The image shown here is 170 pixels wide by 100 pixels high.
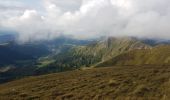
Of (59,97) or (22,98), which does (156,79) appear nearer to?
(59,97)

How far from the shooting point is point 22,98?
76375 mm

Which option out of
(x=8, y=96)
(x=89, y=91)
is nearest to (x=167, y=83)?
(x=89, y=91)

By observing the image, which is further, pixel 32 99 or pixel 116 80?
pixel 116 80

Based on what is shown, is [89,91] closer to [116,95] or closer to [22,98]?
[116,95]

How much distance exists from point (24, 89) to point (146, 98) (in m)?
36.2

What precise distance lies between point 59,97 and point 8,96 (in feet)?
44.2

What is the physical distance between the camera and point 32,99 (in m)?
75.7

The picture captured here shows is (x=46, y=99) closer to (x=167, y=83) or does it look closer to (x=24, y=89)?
(x=24, y=89)

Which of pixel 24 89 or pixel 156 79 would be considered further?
pixel 156 79

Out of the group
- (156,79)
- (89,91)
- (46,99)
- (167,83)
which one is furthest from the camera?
(156,79)

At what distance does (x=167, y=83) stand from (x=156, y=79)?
255 inches

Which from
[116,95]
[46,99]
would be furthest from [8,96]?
[116,95]

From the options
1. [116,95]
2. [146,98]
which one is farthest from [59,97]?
[146,98]

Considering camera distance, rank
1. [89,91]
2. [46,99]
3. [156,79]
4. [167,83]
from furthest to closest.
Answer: [156,79] < [167,83] < [89,91] < [46,99]
